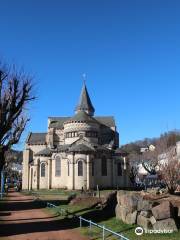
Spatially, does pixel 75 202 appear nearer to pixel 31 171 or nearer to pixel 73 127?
pixel 73 127

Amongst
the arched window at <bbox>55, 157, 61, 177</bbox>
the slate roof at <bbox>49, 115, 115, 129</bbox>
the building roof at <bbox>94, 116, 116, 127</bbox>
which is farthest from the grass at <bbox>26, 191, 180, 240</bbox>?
the building roof at <bbox>94, 116, 116, 127</bbox>

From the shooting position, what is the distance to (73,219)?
22812 mm

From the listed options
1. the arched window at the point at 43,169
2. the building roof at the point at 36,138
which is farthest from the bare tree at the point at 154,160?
the building roof at the point at 36,138

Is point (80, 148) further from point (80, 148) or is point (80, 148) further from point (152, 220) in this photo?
point (152, 220)

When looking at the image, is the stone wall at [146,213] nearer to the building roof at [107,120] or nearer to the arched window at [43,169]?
the arched window at [43,169]

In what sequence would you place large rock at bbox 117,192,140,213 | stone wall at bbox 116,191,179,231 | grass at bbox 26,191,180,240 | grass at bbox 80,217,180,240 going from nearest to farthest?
grass at bbox 80,217,180,240
grass at bbox 26,191,180,240
stone wall at bbox 116,191,179,231
large rock at bbox 117,192,140,213

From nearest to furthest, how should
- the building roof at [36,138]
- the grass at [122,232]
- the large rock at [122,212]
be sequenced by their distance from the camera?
the grass at [122,232] → the large rock at [122,212] → the building roof at [36,138]

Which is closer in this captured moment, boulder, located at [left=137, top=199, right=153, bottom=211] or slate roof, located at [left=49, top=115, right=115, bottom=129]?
boulder, located at [left=137, top=199, right=153, bottom=211]

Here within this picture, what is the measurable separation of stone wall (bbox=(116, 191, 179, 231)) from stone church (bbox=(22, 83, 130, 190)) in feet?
136

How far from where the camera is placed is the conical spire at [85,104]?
80125 millimetres

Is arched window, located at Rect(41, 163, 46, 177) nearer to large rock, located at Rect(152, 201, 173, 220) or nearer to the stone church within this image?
the stone church

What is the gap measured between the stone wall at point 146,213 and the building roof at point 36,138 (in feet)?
199

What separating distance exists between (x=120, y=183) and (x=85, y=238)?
51.9m

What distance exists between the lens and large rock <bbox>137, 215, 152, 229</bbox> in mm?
17219
